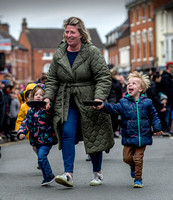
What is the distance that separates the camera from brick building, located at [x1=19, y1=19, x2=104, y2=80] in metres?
125

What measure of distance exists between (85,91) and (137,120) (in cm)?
71

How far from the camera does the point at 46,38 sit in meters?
133

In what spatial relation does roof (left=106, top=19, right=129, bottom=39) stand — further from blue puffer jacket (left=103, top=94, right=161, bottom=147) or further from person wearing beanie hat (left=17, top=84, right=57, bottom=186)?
blue puffer jacket (left=103, top=94, right=161, bottom=147)

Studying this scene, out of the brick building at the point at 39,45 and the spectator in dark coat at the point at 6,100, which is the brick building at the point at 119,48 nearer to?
the brick building at the point at 39,45

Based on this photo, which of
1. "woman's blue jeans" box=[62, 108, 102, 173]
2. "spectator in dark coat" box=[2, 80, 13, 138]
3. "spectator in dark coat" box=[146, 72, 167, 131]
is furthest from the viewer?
"spectator in dark coat" box=[146, 72, 167, 131]

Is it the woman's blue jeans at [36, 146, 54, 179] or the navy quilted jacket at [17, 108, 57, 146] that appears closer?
the woman's blue jeans at [36, 146, 54, 179]

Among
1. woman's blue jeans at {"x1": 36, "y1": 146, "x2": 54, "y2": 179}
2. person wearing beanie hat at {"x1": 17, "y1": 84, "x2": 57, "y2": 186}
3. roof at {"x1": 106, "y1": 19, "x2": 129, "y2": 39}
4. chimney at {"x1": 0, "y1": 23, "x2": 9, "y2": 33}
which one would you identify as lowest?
woman's blue jeans at {"x1": 36, "y1": 146, "x2": 54, "y2": 179}

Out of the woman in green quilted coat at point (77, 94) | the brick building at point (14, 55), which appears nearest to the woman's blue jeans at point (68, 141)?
the woman in green quilted coat at point (77, 94)

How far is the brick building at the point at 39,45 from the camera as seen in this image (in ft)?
412

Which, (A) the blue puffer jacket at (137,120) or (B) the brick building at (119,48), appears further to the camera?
(B) the brick building at (119,48)

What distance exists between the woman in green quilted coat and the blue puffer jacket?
216mm

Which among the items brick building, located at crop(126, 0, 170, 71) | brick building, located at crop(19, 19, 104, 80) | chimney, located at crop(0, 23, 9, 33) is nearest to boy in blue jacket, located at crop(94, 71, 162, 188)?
brick building, located at crop(126, 0, 170, 71)

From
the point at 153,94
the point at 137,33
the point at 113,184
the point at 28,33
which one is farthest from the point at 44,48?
the point at 113,184

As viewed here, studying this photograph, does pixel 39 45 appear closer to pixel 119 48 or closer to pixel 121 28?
pixel 121 28
